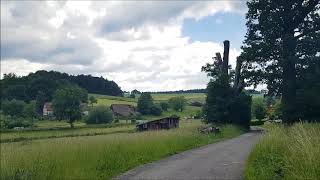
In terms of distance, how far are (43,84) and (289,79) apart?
123 meters

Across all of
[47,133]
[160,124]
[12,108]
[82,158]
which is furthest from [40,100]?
[82,158]

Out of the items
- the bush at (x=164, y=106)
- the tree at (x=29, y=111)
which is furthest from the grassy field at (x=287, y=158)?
the bush at (x=164, y=106)

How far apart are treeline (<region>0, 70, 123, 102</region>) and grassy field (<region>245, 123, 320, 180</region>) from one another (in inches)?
5261

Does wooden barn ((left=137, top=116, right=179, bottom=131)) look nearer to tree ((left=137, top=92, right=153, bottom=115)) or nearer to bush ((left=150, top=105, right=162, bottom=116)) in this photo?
tree ((left=137, top=92, right=153, bottom=115))

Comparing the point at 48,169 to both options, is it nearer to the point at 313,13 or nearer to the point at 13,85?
the point at 313,13

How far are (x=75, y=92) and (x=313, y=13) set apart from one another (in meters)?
83.7

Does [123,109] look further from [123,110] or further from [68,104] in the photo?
[68,104]

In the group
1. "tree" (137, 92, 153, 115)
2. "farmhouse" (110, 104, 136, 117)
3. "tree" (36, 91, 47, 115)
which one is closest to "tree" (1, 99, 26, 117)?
"tree" (36, 91, 47, 115)

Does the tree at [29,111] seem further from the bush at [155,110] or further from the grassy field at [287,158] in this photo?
the grassy field at [287,158]

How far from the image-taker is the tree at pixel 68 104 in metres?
108

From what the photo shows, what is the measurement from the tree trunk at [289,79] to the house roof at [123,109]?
295ft

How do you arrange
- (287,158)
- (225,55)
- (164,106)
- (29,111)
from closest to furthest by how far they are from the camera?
1. (287,158)
2. (225,55)
3. (29,111)
4. (164,106)

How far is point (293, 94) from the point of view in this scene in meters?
35.8

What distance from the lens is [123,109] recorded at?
130m
